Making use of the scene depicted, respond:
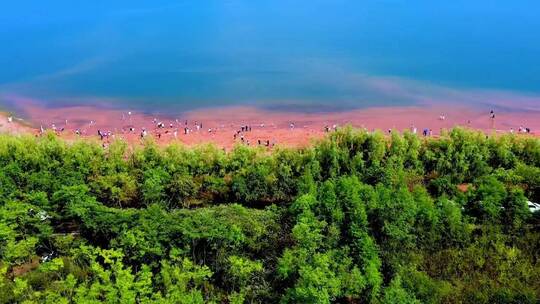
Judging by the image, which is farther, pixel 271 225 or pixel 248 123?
pixel 248 123

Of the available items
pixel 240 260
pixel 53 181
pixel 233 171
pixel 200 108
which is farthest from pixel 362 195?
pixel 200 108

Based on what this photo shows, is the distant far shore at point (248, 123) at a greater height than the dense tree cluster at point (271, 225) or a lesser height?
greater

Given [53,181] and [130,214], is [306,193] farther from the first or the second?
[53,181]

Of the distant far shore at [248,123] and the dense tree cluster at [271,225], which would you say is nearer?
the dense tree cluster at [271,225]

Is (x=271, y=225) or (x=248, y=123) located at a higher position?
(x=248, y=123)
